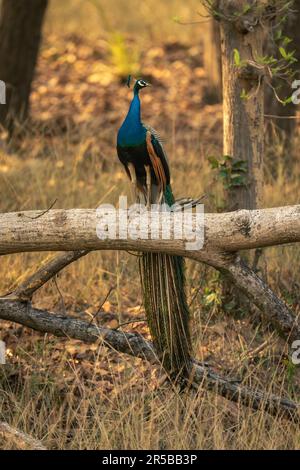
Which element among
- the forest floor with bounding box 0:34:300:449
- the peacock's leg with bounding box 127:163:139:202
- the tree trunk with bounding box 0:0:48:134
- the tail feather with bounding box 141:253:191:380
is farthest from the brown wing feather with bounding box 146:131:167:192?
the tree trunk with bounding box 0:0:48:134

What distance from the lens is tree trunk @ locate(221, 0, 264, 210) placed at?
17.2 feet

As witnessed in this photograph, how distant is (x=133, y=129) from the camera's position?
14.9ft

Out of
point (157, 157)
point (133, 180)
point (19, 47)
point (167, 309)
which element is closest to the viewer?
point (167, 309)

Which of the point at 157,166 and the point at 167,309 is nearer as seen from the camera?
the point at 167,309

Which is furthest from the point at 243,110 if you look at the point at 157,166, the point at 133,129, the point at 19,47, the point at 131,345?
the point at 19,47

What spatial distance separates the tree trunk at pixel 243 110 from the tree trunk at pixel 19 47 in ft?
13.6

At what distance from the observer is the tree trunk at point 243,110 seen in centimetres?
523

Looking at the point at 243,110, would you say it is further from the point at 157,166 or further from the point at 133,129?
the point at 133,129

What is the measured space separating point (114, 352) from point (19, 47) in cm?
488

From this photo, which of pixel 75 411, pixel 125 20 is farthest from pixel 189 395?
pixel 125 20

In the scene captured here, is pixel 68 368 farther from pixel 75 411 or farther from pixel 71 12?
pixel 71 12

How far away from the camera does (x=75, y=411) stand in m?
4.61
